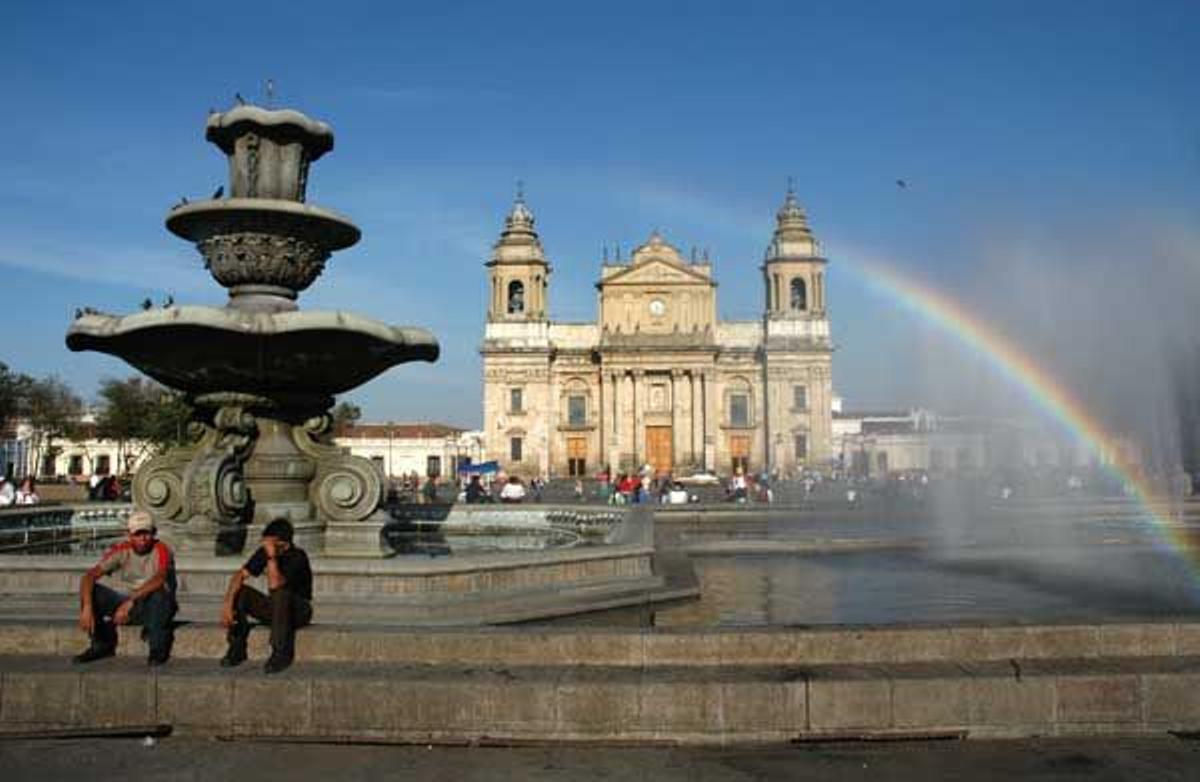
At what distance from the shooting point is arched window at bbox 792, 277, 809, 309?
6444 cm

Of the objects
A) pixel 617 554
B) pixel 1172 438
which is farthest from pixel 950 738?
pixel 1172 438

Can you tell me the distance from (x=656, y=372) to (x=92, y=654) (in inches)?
2316

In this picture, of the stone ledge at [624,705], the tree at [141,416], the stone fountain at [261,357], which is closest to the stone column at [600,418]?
the tree at [141,416]

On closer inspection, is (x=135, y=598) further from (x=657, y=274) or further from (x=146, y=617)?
(x=657, y=274)

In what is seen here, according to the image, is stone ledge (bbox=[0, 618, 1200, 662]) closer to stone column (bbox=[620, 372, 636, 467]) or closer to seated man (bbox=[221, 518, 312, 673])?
seated man (bbox=[221, 518, 312, 673])

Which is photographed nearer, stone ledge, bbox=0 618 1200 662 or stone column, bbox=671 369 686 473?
stone ledge, bbox=0 618 1200 662

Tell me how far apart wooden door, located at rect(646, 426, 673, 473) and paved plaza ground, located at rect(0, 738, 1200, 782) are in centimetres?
5908

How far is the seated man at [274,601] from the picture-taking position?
4.70 metres

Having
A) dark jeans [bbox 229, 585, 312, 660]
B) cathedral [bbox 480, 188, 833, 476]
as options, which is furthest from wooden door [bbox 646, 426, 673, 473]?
dark jeans [bbox 229, 585, 312, 660]

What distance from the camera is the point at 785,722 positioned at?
14.3ft

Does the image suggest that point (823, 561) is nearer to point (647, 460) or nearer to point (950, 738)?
point (950, 738)

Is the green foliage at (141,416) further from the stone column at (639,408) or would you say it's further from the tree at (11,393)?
the stone column at (639,408)

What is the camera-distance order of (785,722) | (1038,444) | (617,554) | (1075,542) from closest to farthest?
(785,722)
(617,554)
(1075,542)
(1038,444)

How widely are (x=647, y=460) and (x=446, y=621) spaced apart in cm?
5692
